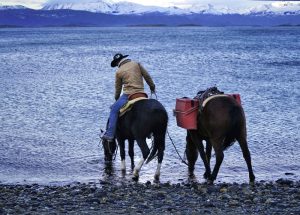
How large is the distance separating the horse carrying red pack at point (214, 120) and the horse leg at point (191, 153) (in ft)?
1.14

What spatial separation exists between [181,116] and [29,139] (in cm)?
740

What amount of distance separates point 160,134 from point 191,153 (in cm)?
107

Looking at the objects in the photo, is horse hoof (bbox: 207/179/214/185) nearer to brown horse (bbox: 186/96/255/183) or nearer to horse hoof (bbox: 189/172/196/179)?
brown horse (bbox: 186/96/255/183)

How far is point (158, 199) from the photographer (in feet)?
36.5

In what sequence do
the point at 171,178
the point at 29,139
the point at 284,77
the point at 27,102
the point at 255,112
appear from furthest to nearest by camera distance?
the point at 284,77 → the point at 27,102 → the point at 255,112 → the point at 29,139 → the point at 171,178

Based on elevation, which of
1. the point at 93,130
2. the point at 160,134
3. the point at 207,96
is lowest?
the point at 93,130

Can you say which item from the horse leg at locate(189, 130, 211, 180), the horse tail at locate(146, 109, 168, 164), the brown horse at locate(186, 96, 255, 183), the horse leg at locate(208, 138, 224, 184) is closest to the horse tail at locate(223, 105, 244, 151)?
the brown horse at locate(186, 96, 255, 183)

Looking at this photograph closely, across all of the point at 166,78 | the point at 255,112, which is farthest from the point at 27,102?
the point at 166,78

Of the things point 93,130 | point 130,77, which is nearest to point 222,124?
point 130,77

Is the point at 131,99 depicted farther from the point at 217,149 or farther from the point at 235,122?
the point at 235,122

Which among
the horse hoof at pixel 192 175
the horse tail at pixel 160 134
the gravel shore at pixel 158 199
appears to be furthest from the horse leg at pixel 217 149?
the horse hoof at pixel 192 175

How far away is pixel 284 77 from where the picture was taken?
4300 centimetres

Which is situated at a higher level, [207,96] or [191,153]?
[207,96]

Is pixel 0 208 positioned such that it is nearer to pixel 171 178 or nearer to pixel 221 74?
pixel 171 178
